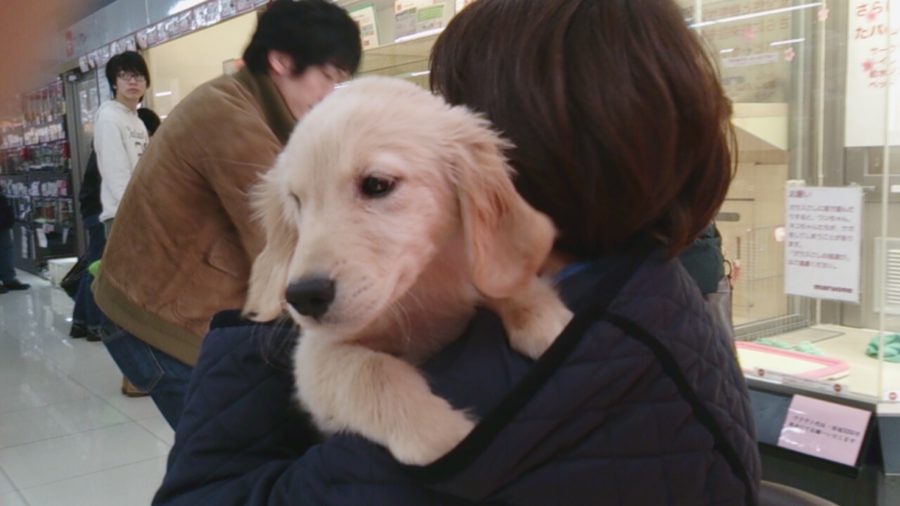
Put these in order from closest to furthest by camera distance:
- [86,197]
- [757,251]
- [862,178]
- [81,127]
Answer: [862,178] < [757,251] < [86,197] < [81,127]

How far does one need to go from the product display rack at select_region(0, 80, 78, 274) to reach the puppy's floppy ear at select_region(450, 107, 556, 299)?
25.1ft

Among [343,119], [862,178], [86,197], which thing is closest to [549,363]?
[343,119]

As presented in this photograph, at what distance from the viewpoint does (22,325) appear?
20.8ft

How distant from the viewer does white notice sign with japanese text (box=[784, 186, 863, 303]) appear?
80.4 inches

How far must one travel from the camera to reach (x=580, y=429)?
30.3 inches

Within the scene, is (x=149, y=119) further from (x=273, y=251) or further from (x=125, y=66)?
(x=273, y=251)

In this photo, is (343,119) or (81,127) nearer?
(343,119)

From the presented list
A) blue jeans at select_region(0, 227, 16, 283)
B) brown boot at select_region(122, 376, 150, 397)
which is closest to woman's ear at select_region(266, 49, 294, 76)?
brown boot at select_region(122, 376, 150, 397)

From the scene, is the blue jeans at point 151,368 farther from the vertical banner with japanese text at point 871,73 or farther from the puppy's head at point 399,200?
the vertical banner with japanese text at point 871,73

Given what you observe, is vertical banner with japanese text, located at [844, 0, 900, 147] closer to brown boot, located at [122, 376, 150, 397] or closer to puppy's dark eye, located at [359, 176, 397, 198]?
puppy's dark eye, located at [359, 176, 397, 198]

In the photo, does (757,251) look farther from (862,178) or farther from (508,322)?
(508,322)

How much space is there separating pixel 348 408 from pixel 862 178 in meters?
1.73

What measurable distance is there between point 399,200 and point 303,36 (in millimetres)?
1366

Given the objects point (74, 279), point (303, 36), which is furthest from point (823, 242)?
point (74, 279)
